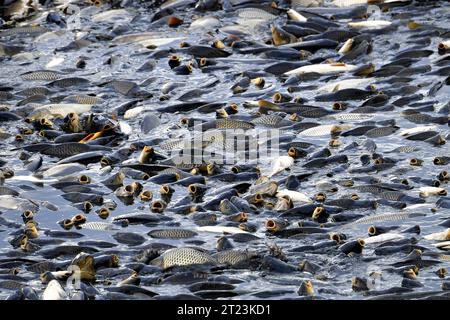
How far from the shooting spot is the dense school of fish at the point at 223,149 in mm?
10969

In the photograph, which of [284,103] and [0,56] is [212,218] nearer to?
[284,103]

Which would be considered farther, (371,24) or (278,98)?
(371,24)

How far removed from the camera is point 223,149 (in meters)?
14.3

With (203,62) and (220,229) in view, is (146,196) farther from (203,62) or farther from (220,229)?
(203,62)

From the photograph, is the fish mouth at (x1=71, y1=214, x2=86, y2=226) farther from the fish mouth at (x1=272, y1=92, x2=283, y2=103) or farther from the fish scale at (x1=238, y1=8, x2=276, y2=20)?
the fish scale at (x1=238, y1=8, x2=276, y2=20)

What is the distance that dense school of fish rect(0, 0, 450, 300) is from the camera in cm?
1097

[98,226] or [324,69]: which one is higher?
[324,69]

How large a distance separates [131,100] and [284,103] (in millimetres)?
2516

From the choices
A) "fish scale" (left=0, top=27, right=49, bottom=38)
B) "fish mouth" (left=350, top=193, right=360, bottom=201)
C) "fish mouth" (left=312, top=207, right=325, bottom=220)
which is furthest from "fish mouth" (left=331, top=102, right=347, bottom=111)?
"fish scale" (left=0, top=27, right=49, bottom=38)

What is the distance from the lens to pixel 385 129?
1458 centimetres

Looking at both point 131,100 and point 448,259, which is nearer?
point 448,259

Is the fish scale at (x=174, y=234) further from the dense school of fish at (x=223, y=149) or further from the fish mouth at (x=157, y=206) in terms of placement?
the fish mouth at (x=157, y=206)

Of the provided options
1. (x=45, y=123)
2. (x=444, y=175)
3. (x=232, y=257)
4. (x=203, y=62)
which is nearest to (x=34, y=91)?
(x=45, y=123)
